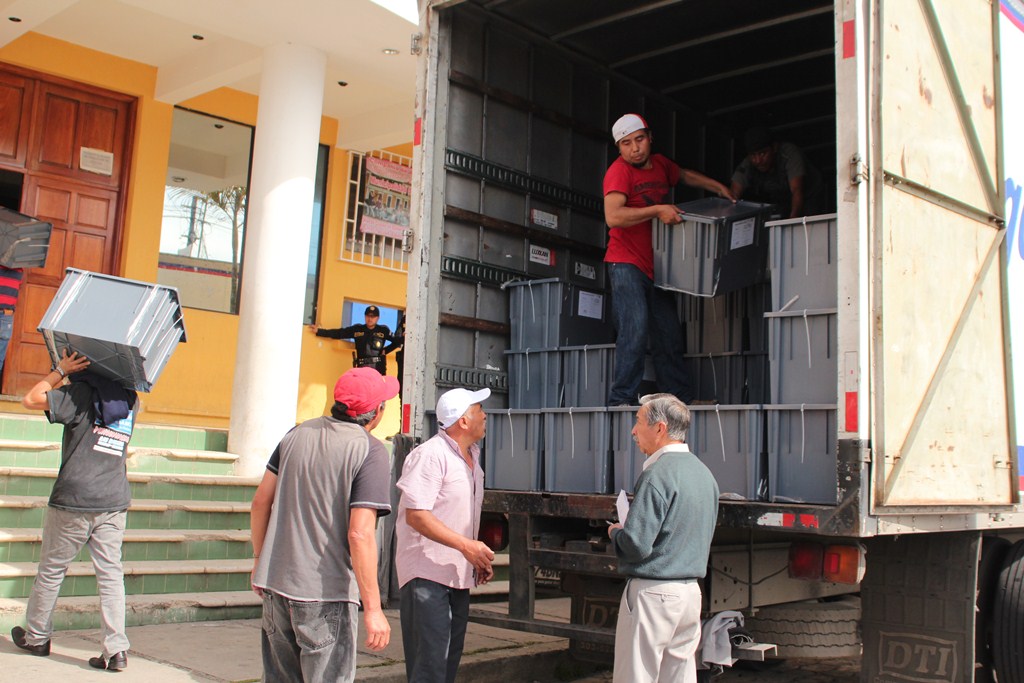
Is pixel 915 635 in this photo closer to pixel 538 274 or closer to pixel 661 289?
pixel 661 289

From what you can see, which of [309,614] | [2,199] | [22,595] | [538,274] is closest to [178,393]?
[2,199]

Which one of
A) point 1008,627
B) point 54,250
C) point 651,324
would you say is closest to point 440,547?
point 651,324

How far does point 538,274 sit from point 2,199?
6.35 m

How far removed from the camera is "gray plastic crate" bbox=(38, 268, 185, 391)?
16.5 ft

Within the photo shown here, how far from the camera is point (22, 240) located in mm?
8773

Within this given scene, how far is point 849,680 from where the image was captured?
21.0 feet

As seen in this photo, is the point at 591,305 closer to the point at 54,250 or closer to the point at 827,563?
the point at 827,563

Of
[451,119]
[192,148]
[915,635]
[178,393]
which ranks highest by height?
[192,148]

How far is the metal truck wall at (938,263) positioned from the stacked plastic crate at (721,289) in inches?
46.8

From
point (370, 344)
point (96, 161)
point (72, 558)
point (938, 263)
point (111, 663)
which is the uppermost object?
point (96, 161)

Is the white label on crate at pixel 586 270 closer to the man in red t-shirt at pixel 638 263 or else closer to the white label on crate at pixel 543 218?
the white label on crate at pixel 543 218

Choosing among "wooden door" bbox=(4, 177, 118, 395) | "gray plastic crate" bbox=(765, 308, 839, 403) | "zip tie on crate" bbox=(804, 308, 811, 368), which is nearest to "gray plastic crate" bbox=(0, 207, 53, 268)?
"wooden door" bbox=(4, 177, 118, 395)

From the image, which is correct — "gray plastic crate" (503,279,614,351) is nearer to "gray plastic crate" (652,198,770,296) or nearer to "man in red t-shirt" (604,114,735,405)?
"man in red t-shirt" (604,114,735,405)

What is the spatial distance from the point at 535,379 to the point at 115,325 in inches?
88.5
